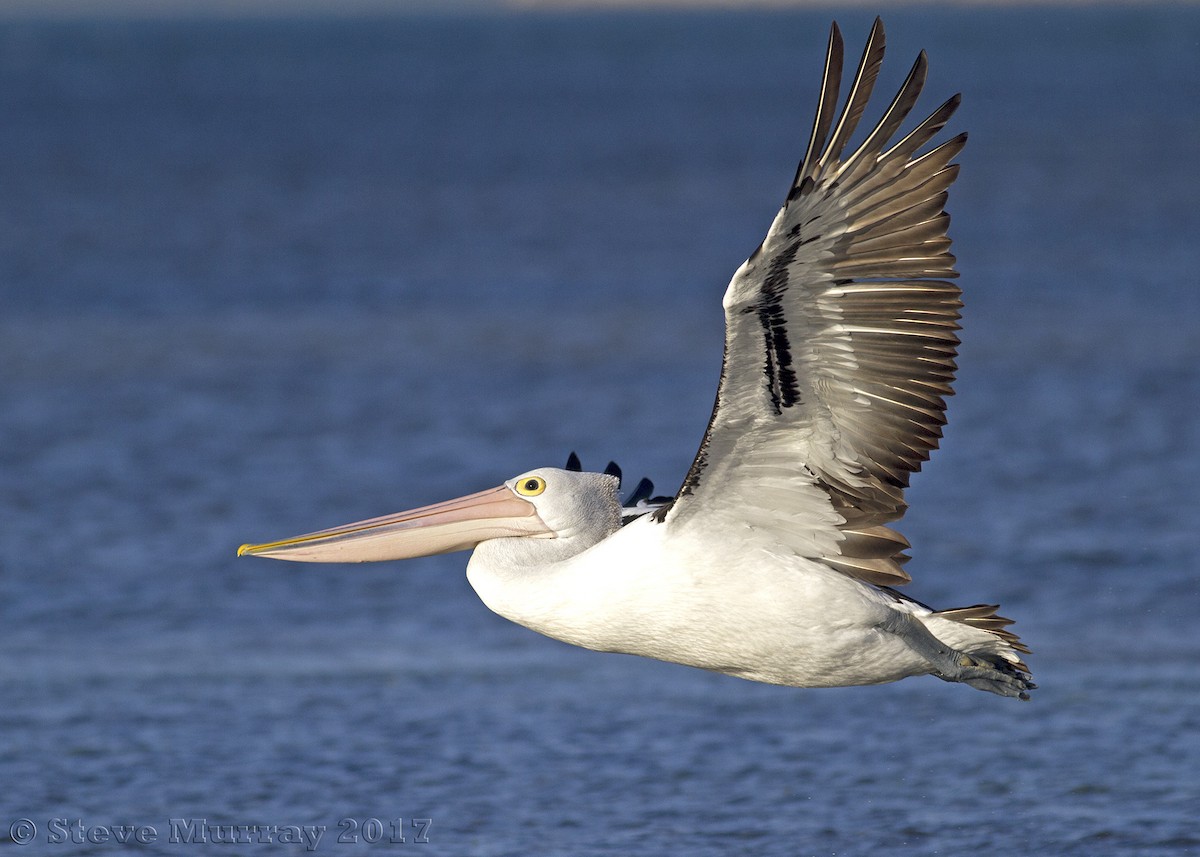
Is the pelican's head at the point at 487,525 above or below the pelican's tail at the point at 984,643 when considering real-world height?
above

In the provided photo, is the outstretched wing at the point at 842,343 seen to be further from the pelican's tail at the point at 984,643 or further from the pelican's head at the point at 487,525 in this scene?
the pelican's head at the point at 487,525

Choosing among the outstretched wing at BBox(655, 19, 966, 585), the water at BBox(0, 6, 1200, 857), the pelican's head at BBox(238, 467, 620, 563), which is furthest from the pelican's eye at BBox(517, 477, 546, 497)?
the water at BBox(0, 6, 1200, 857)

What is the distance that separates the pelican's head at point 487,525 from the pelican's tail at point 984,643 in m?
1.19

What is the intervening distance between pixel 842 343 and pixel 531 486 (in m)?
1.36

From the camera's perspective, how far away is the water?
23.9 ft

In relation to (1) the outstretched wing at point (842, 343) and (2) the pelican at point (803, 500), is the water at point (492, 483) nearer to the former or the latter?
(2) the pelican at point (803, 500)

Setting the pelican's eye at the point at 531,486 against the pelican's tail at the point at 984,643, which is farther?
the pelican's eye at the point at 531,486

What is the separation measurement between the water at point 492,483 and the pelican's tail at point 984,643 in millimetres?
1091

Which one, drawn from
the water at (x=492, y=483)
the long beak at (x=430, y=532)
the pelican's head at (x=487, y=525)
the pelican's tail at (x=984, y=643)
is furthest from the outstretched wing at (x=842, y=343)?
the water at (x=492, y=483)

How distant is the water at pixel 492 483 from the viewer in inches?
287
